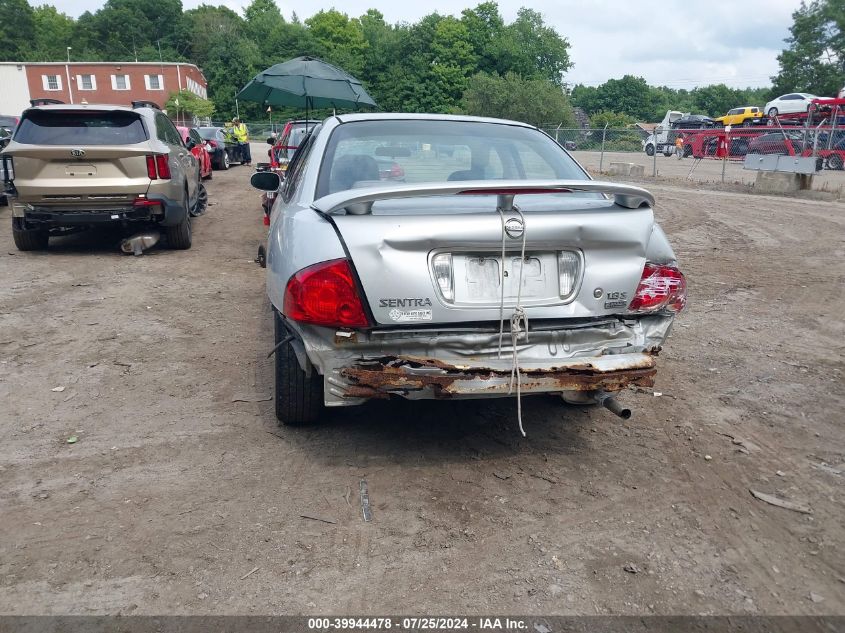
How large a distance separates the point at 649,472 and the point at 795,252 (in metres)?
7.07

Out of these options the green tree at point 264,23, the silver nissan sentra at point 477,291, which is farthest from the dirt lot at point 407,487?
the green tree at point 264,23

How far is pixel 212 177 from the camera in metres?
18.3

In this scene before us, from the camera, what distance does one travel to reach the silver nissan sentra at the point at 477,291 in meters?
2.89

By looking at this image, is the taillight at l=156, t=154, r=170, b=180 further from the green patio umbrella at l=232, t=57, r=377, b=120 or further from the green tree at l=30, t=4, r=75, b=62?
the green tree at l=30, t=4, r=75, b=62

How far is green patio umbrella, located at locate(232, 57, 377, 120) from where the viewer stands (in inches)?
501

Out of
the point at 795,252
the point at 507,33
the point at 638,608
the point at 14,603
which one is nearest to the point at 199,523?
the point at 14,603

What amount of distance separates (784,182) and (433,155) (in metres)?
15.5

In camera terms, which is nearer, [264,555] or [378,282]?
[264,555]

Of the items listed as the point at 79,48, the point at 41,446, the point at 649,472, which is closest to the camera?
the point at 649,472

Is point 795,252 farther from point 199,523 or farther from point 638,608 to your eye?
point 199,523

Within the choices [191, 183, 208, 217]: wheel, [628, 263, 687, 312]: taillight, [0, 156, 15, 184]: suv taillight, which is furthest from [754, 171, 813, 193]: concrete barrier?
[0, 156, 15, 184]: suv taillight

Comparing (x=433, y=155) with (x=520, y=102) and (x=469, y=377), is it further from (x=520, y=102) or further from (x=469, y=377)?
(x=520, y=102)

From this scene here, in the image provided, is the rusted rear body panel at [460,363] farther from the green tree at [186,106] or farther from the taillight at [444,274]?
the green tree at [186,106]

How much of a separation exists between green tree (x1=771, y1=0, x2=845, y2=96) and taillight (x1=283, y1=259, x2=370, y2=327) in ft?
226
